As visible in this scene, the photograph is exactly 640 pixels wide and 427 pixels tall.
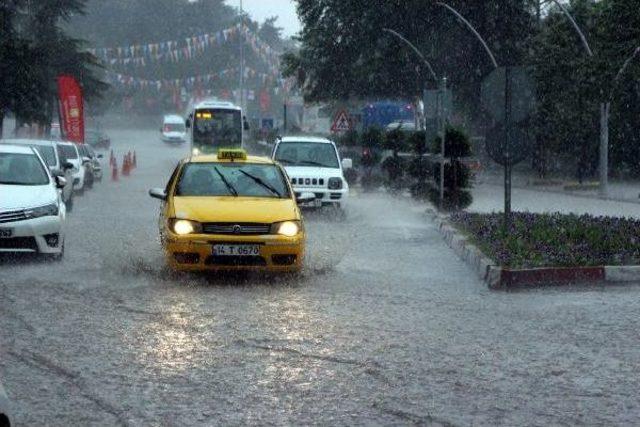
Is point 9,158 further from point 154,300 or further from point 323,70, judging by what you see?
point 323,70

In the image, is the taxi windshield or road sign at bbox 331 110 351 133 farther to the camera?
road sign at bbox 331 110 351 133

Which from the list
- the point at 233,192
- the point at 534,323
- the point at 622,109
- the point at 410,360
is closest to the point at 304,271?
the point at 233,192

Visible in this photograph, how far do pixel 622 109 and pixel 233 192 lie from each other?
37.1 m

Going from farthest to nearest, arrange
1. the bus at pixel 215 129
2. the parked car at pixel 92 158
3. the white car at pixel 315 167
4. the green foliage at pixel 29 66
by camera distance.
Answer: the bus at pixel 215 129, the green foliage at pixel 29 66, the parked car at pixel 92 158, the white car at pixel 315 167

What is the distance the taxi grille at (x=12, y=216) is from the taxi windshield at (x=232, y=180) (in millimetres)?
1818

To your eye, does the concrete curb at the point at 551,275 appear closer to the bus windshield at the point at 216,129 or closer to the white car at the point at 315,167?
the white car at the point at 315,167

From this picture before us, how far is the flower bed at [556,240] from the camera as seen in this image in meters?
14.6

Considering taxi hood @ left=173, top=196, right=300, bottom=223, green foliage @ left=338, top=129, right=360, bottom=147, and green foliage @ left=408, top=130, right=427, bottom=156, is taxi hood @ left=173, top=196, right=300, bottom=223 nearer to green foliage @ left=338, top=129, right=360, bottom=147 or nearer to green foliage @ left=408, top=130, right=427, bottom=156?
green foliage @ left=408, top=130, right=427, bottom=156

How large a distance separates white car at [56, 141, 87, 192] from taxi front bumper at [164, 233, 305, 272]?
21088 millimetres

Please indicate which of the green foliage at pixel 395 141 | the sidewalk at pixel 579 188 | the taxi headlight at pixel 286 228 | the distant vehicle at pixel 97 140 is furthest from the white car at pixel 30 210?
the distant vehicle at pixel 97 140

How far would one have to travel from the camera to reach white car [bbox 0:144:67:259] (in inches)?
590

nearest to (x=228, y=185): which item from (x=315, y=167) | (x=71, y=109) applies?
(x=315, y=167)

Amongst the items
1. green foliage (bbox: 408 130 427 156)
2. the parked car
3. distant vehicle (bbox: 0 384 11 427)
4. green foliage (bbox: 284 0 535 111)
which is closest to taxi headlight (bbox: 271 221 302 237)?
distant vehicle (bbox: 0 384 11 427)

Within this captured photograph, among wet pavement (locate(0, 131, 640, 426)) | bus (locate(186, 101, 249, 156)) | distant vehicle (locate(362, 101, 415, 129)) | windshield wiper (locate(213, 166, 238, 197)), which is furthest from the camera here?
distant vehicle (locate(362, 101, 415, 129))
